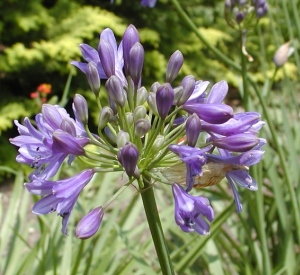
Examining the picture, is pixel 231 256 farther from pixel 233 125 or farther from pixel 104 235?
pixel 233 125

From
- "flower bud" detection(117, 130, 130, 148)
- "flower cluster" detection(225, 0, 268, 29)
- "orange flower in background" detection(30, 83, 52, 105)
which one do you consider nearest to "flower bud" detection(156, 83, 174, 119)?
"flower bud" detection(117, 130, 130, 148)

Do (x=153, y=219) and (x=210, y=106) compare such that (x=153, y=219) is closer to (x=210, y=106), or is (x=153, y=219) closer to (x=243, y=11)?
(x=210, y=106)

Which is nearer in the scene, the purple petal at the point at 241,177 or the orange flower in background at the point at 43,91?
the purple petal at the point at 241,177

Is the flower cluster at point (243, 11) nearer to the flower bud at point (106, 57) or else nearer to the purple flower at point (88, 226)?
the flower bud at point (106, 57)

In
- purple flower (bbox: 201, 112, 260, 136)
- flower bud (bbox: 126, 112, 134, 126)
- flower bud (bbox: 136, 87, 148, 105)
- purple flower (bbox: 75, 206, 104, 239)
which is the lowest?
purple flower (bbox: 75, 206, 104, 239)

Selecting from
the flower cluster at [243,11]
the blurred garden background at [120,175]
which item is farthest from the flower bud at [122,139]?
the flower cluster at [243,11]

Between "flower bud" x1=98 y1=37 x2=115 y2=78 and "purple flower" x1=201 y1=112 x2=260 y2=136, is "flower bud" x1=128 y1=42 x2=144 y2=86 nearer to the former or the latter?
"flower bud" x1=98 y1=37 x2=115 y2=78

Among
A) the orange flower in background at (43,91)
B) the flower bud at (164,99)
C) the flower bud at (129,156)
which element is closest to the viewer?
the flower bud at (129,156)
